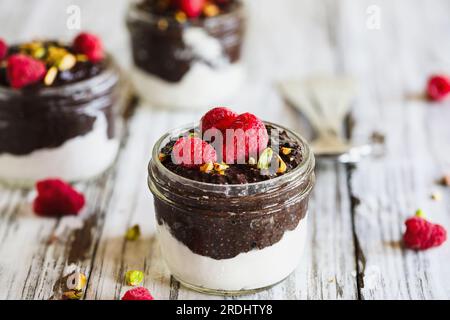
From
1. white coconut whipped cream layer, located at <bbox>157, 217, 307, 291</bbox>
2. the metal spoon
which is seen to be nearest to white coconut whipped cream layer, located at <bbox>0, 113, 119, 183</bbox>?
white coconut whipped cream layer, located at <bbox>157, 217, 307, 291</bbox>

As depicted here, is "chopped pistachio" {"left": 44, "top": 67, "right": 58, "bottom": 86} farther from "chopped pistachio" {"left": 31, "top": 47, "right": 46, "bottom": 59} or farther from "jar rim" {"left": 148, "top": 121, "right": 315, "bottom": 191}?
"jar rim" {"left": 148, "top": 121, "right": 315, "bottom": 191}

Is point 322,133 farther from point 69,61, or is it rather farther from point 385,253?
point 69,61

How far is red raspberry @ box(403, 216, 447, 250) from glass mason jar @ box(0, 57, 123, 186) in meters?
0.90

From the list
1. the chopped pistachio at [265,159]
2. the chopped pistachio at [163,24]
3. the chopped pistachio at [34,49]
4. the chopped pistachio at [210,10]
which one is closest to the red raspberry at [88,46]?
the chopped pistachio at [34,49]

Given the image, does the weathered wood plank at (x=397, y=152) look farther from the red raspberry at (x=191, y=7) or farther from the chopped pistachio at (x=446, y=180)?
the red raspberry at (x=191, y=7)

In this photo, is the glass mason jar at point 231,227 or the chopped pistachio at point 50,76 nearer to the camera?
the glass mason jar at point 231,227

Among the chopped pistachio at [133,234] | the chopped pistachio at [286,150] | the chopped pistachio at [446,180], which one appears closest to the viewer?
the chopped pistachio at [286,150]

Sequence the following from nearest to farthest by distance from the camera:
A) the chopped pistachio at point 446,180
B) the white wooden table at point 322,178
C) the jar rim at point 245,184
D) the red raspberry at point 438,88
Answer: the jar rim at point 245,184, the white wooden table at point 322,178, the chopped pistachio at point 446,180, the red raspberry at point 438,88

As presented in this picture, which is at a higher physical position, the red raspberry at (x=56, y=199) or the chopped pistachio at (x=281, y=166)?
the chopped pistachio at (x=281, y=166)

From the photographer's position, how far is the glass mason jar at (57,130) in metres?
1.89

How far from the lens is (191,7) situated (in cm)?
228

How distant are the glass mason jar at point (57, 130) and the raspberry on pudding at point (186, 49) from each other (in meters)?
0.31

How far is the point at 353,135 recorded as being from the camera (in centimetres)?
228
